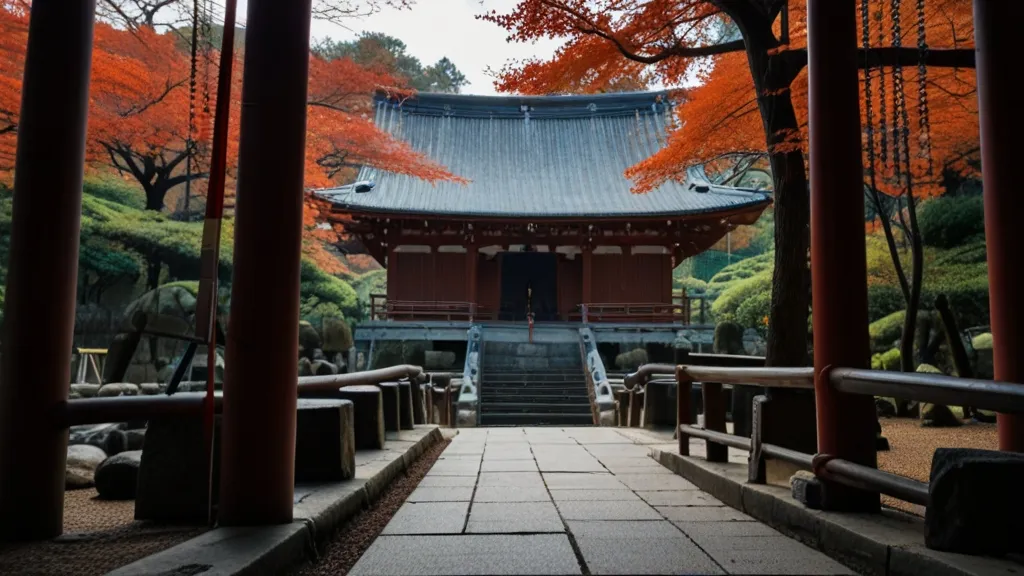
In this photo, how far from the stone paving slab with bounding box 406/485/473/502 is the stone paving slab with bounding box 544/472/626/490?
53 cm

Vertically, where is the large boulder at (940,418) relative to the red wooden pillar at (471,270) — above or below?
below

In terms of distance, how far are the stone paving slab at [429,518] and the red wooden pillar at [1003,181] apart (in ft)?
8.62

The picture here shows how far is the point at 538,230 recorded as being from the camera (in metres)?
19.8

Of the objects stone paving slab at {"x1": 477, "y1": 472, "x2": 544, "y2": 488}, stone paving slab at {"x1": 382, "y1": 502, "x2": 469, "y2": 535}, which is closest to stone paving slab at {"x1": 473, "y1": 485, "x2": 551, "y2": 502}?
stone paving slab at {"x1": 477, "y1": 472, "x2": 544, "y2": 488}

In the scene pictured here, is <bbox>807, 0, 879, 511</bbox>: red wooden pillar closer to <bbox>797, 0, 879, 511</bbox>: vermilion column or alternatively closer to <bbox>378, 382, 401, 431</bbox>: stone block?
<bbox>797, 0, 879, 511</bbox>: vermilion column

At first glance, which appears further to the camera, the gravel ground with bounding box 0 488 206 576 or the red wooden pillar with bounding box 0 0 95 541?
the red wooden pillar with bounding box 0 0 95 541

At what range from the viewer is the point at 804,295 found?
20.4 feet

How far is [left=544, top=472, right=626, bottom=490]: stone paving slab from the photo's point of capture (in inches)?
166

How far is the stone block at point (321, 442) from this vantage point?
3.41m

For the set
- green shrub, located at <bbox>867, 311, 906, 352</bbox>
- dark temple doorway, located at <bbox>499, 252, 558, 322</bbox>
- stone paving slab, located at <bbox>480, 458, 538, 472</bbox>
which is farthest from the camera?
dark temple doorway, located at <bbox>499, 252, 558, 322</bbox>

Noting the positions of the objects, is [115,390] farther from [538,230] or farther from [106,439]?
[538,230]

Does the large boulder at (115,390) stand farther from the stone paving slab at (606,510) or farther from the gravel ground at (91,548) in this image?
the stone paving slab at (606,510)

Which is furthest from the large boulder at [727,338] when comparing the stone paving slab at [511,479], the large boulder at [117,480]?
the large boulder at [117,480]

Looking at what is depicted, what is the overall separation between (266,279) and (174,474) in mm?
999
